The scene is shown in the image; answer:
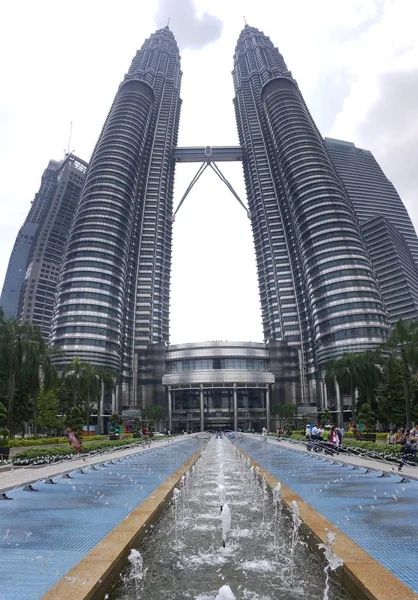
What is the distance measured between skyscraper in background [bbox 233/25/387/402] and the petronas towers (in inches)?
15.2

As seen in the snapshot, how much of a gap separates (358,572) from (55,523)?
20.8 ft

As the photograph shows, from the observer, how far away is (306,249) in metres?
136

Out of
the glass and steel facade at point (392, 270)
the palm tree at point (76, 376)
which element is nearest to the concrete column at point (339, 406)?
the palm tree at point (76, 376)

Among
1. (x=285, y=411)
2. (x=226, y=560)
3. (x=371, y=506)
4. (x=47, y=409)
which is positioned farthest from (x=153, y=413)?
(x=226, y=560)

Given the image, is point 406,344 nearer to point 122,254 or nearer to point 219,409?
point 219,409

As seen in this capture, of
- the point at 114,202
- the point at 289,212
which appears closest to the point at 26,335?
the point at 114,202

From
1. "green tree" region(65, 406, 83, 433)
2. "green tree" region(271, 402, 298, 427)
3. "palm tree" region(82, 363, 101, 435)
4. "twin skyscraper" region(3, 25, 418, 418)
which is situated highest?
"twin skyscraper" region(3, 25, 418, 418)

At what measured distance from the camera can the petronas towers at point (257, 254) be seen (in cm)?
12143

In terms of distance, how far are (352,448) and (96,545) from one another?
23.8m

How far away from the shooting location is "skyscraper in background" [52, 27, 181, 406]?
122750 mm

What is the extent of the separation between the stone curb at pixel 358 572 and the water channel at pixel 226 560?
0.17 m

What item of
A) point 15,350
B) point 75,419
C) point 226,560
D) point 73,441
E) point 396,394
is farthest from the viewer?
point 396,394

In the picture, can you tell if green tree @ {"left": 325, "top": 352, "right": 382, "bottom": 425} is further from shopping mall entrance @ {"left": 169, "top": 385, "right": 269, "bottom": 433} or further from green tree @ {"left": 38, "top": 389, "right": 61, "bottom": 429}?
shopping mall entrance @ {"left": 169, "top": 385, "right": 269, "bottom": 433}

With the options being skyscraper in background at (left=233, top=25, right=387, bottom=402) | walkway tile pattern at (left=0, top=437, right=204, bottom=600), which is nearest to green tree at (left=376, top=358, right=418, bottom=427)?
walkway tile pattern at (left=0, top=437, right=204, bottom=600)
